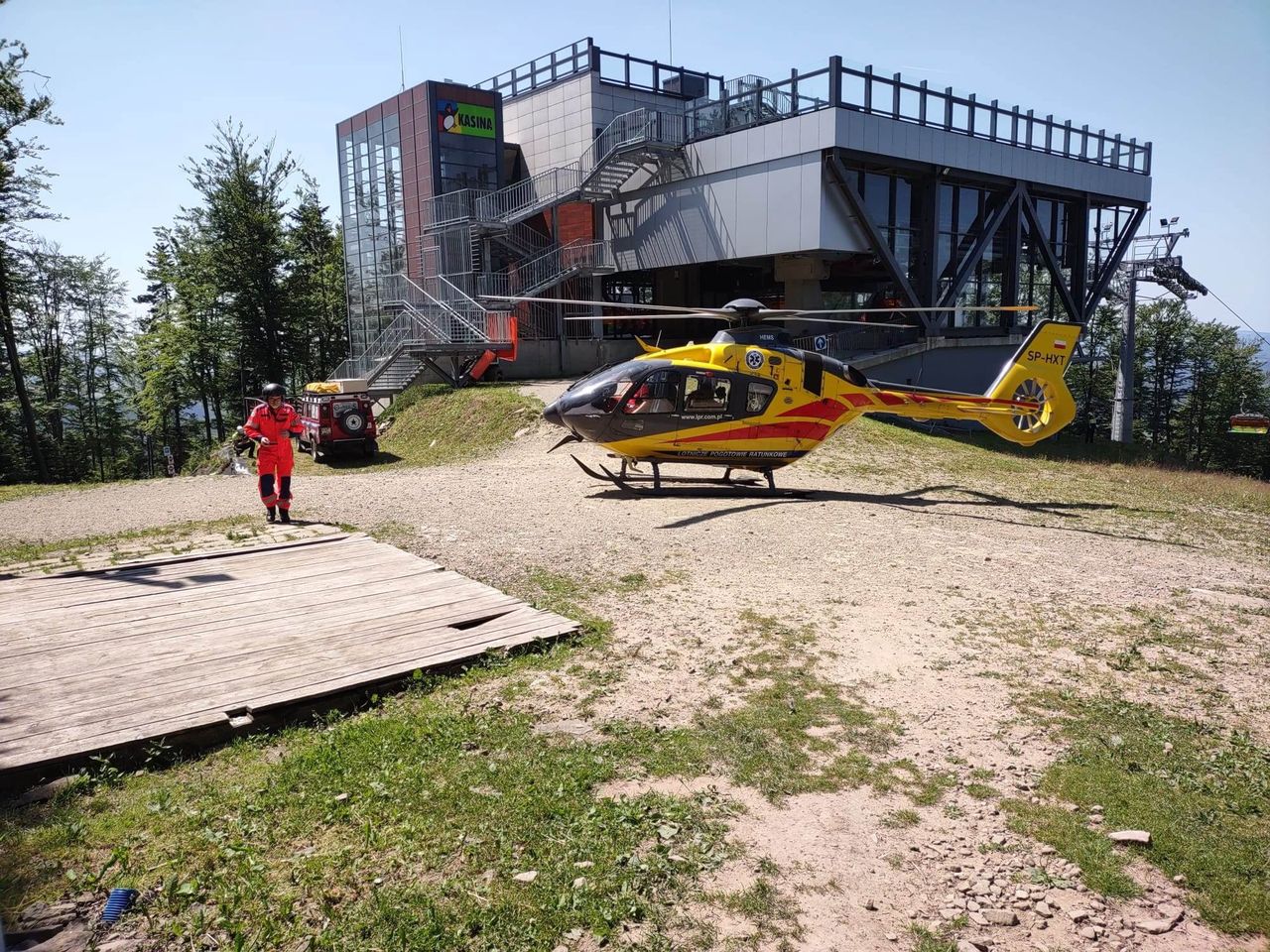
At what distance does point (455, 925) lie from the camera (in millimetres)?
3740

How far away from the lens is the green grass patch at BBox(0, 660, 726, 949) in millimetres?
3787

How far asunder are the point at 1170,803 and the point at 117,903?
570cm

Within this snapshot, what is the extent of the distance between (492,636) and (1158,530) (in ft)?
37.7

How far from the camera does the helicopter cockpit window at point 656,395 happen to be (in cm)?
1368

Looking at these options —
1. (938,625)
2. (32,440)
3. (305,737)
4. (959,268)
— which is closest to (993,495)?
(938,625)

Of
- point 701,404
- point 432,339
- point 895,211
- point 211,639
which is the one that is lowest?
point 211,639

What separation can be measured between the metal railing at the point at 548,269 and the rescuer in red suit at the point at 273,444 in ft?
66.2

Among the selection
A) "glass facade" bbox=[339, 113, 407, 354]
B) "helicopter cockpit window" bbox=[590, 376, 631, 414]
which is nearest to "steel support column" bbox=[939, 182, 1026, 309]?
"helicopter cockpit window" bbox=[590, 376, 631, 414]

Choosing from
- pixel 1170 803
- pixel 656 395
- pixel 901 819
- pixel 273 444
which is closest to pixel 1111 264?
pixel 656 395

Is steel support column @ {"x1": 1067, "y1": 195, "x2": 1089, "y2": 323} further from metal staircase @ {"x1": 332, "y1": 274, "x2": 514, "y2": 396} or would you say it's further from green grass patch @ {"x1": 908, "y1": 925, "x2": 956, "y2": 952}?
green grass patch @ {"x1": 908, "y1": 925, "x2": 956, "y2": 952}

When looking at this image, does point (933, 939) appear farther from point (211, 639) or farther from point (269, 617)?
point (269, 617)

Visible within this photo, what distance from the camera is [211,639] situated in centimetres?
696

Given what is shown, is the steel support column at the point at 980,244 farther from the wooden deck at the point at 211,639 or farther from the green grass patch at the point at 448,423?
Result: the wooden deck at the point at 211,639

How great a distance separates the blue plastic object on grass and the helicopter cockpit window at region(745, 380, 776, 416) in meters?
11.6
